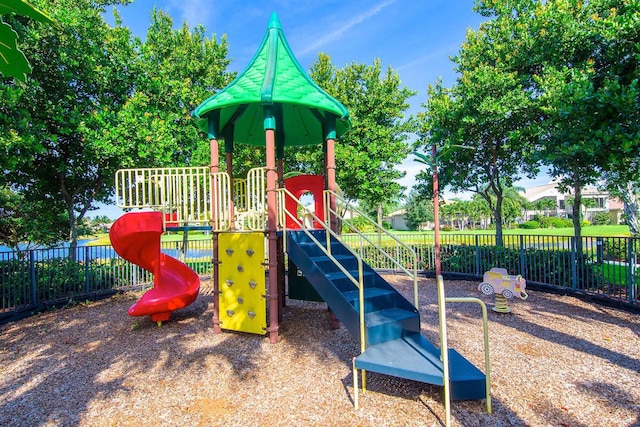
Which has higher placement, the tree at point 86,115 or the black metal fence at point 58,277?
the tree at point 86,115

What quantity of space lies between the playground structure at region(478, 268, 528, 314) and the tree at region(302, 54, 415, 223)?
857 centimetres

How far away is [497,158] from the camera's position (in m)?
13.1

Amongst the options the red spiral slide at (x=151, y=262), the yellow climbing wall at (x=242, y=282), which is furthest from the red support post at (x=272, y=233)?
the red spiral slide at (x=151, y=262)

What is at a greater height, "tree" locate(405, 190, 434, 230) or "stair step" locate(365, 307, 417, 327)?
"tree" locate(405, 190, 434, 230)

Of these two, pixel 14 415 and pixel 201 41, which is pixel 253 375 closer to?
pixel 14 415

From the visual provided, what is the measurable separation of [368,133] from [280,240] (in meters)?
10.6

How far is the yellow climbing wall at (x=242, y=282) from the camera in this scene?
19.7ft

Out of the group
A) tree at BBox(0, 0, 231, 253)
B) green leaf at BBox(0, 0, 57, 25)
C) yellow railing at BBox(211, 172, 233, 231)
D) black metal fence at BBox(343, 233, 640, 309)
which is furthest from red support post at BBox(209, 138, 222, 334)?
green leaf at BBox(0, 0, 57, 25)

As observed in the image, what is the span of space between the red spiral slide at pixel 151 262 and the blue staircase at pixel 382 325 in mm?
2682

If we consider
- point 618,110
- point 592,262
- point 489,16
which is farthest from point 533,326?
point 489,16

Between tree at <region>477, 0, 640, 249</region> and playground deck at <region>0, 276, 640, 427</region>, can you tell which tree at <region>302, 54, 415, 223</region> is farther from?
playground deck at <region>0, 276, 640, 427</region>

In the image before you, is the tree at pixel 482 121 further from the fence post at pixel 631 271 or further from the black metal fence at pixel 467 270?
the fence post at pixel 631 271

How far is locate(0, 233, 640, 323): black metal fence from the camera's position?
772 cm

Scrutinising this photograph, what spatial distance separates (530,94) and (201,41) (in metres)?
14.1
